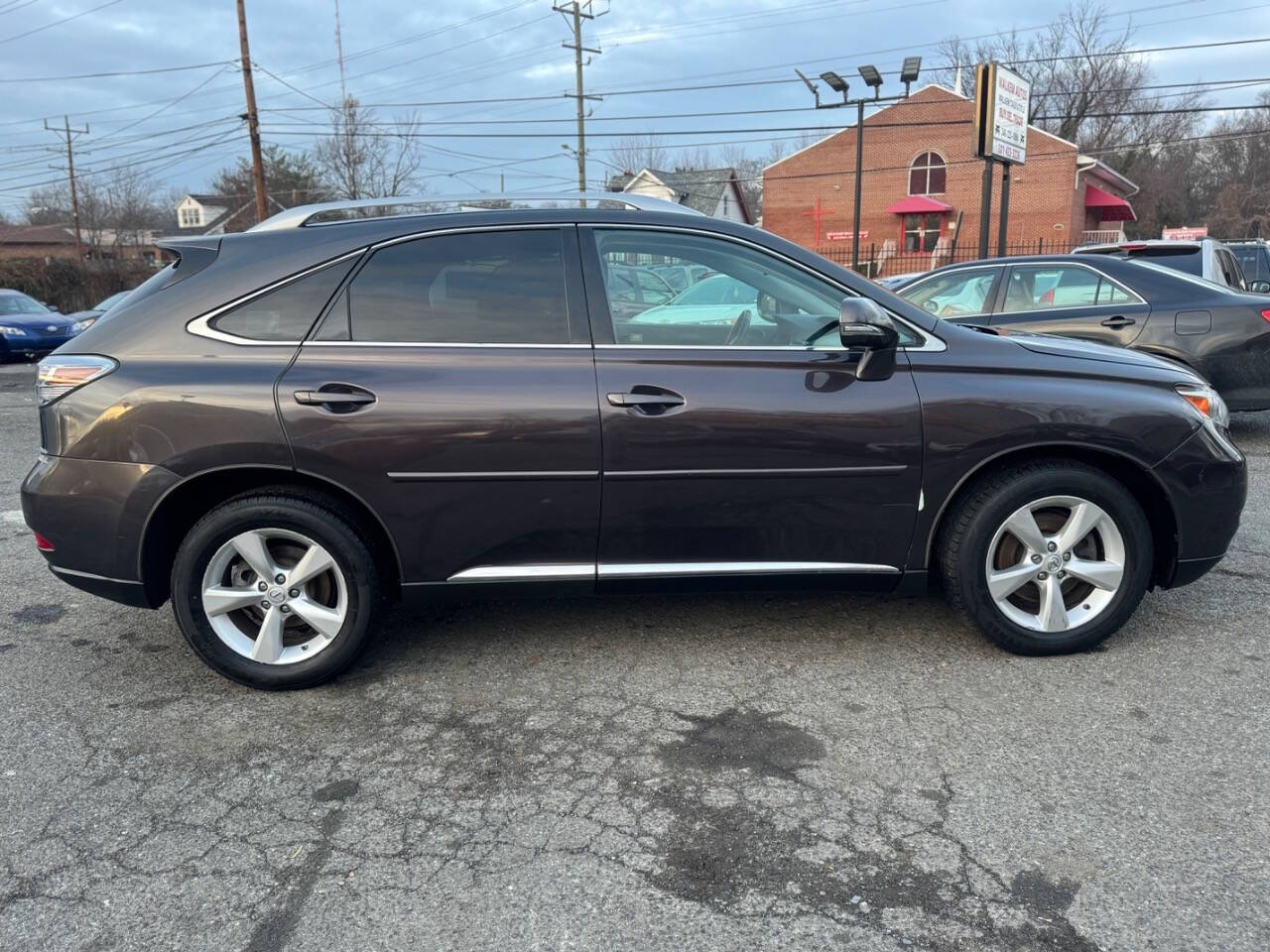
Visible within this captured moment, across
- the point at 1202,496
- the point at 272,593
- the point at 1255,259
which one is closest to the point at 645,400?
Result: the point at 272,593

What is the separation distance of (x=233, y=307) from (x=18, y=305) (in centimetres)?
1932

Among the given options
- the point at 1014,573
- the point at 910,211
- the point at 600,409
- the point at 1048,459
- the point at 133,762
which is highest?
the point at 910,211

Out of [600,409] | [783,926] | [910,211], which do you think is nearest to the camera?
[783,926]

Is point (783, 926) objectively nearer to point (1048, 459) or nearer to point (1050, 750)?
point (1050, 750)

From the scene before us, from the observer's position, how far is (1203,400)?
3812 mm

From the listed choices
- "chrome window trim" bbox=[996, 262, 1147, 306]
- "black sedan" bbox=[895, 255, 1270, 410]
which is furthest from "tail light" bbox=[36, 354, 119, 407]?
"chrome window trim" bbox=[996, 262, 1147, 306]

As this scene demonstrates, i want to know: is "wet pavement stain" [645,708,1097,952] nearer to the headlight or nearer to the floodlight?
the headlight

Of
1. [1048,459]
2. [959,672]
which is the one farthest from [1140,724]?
[1048,459]

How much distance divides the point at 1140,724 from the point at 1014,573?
0.69 metres

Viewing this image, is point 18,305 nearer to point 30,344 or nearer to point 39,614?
point 30,344

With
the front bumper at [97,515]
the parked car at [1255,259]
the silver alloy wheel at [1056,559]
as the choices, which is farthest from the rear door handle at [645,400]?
the parked car at [1255,259]

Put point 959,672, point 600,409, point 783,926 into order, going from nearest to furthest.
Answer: point 783,926 → point 600,409 → point 959,672

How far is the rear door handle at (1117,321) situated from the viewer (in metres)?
7.55

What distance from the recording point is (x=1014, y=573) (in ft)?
12.0
